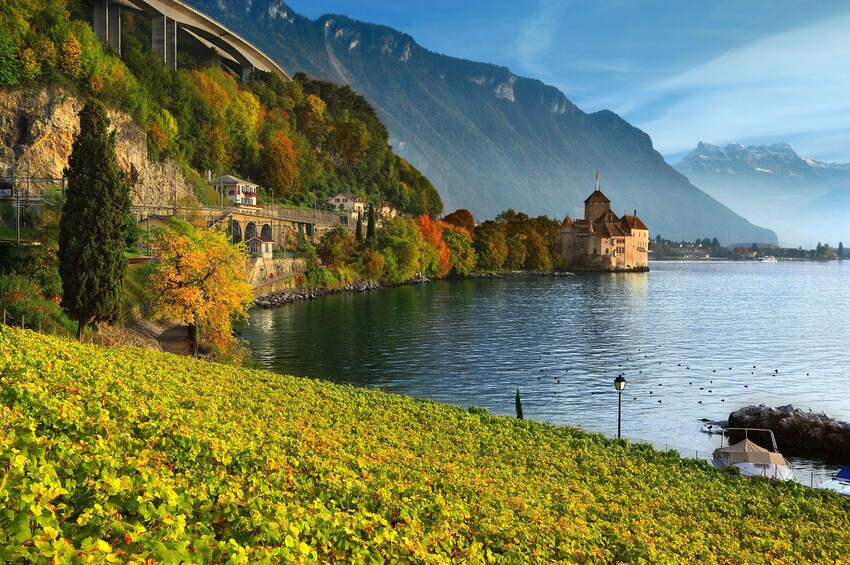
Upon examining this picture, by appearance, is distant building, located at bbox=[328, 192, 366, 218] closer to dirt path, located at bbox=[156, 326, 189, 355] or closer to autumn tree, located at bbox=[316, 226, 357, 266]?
autumn tree, located at bbox=[316, 226, 357, 266]

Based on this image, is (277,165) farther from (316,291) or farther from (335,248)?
(316,291)

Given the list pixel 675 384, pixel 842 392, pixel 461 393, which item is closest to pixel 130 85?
pixel 461 393

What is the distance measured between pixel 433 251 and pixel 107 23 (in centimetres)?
7412

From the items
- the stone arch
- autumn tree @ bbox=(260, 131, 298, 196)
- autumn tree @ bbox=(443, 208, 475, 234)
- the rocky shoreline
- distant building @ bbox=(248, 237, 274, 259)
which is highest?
autumn tree @ bbox=(260, 131, 298, 196)

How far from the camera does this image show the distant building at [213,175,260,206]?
10950cm

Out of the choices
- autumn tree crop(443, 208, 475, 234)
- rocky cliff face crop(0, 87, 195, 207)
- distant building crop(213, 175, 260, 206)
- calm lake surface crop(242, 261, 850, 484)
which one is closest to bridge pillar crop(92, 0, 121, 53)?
distant building crop(213, 175, 260, 206)

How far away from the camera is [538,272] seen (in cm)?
18600

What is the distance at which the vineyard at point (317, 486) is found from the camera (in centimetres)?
777

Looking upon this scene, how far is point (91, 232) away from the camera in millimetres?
33750

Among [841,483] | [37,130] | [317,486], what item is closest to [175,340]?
[37,130]

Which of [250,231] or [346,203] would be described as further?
[346,203]

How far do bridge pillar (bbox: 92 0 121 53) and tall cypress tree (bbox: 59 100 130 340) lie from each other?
7366cm

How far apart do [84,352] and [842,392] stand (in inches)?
1929

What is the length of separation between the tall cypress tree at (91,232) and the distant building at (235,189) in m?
75.2
